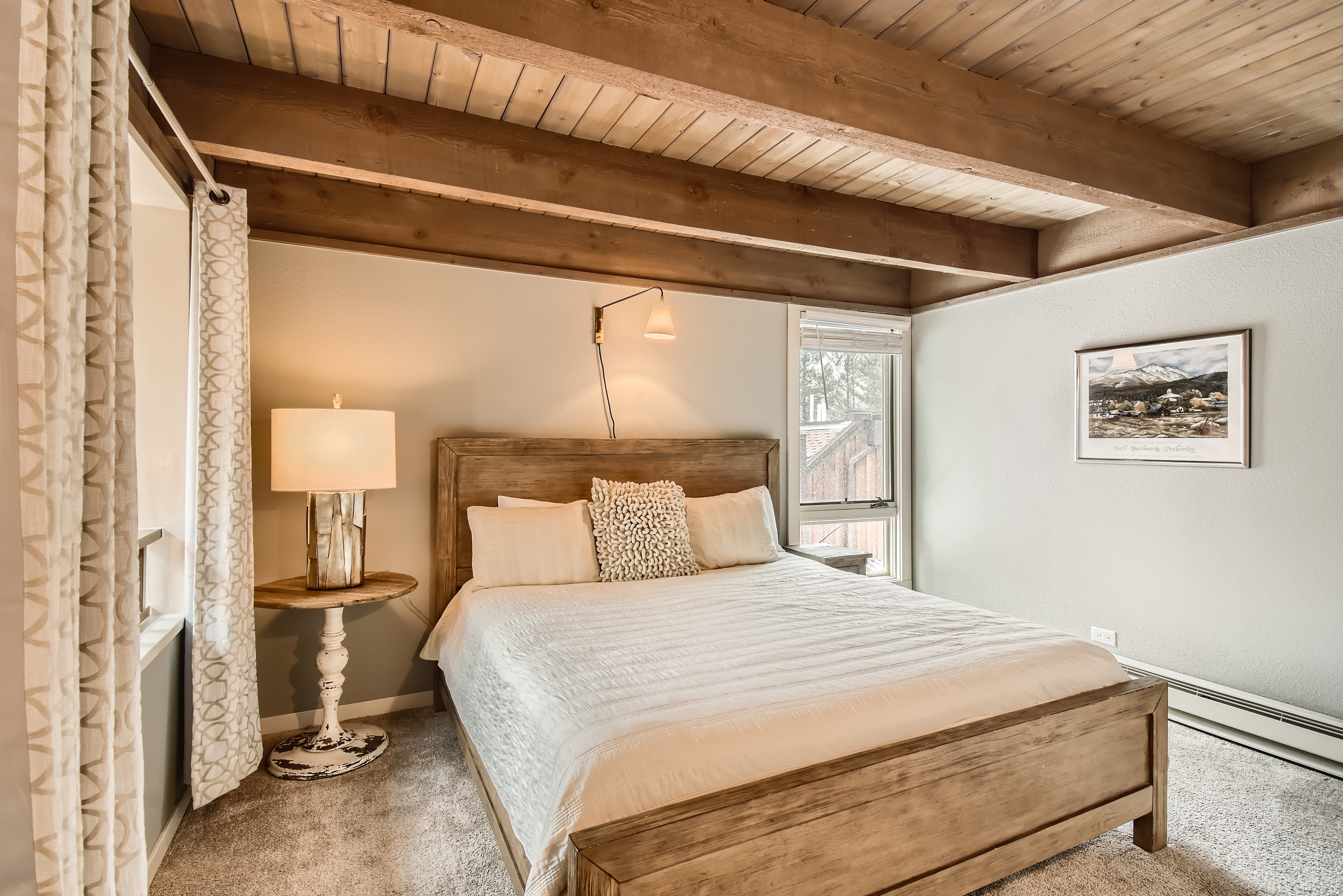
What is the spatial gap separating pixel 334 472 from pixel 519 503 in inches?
36.0

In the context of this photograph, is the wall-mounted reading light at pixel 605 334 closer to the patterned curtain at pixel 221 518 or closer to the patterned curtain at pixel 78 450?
the patterned curtain at pixel 221 518

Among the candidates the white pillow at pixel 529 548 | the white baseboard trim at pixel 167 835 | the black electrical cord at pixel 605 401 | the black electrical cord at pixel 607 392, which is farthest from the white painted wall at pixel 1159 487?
the white baseboard trim at pixel 167 835

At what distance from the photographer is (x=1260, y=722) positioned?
266 cm

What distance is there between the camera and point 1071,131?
231 cm

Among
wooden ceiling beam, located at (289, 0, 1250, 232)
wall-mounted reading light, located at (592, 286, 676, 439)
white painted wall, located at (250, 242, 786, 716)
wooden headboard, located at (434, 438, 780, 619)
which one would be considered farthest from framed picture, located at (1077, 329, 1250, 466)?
wall-mounted reading light, located at (592, 286, 676, 439)

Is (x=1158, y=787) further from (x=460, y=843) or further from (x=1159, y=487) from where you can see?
(x=460, y=843)

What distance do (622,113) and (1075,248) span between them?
255cm

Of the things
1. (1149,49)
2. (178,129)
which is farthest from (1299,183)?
(178,129)

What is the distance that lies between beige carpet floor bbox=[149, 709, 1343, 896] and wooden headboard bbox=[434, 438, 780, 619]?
3.08 ft

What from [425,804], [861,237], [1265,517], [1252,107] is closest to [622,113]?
[861,237]

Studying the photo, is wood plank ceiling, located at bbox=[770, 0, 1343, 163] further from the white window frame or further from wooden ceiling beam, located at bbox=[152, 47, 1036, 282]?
the white window frame

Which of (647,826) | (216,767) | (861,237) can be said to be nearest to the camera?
(647,826)

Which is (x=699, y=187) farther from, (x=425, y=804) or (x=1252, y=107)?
(x=425, y=804)

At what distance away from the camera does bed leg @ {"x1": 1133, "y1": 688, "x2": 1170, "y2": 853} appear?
6.57 ft
